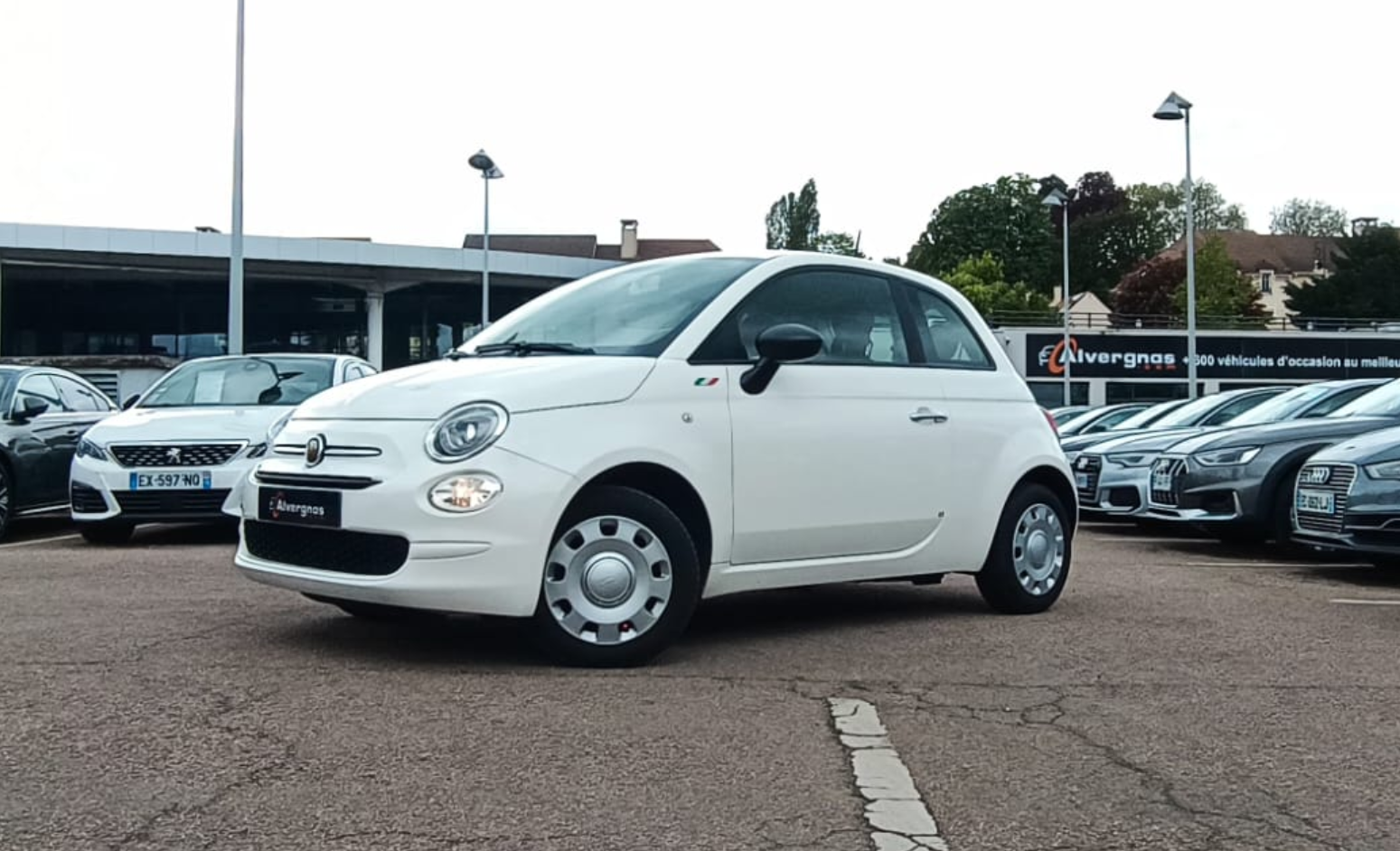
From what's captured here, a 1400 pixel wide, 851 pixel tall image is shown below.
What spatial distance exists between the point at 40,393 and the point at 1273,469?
9.82m

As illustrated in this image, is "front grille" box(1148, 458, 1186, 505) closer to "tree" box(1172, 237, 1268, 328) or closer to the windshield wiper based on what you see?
the windshield wiper

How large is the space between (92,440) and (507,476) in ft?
21.5

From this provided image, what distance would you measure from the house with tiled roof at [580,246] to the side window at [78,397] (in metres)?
64.0

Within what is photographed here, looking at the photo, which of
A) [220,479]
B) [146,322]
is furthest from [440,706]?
[146,322]

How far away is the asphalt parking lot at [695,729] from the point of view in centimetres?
364

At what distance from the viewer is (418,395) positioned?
5.51m

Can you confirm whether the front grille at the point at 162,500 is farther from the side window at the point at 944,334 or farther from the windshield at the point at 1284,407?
the windshield at the point at 1284,407

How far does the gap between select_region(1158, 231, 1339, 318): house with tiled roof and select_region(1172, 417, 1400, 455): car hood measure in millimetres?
94831

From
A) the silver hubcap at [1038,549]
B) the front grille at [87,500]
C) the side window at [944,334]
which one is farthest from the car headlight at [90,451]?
the silver hubcap at [1038,549]

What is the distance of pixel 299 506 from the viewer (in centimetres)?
555

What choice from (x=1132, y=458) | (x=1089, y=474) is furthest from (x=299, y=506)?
(x=1089, y=474)

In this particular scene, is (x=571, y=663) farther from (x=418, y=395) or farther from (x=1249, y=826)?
(x=1249, y=826)

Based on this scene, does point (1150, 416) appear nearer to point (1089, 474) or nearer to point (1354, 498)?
point (1089, 474)

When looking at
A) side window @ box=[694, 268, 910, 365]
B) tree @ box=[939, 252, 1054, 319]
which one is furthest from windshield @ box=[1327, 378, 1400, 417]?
tree @ box=[939, 252, 1054, 319]
